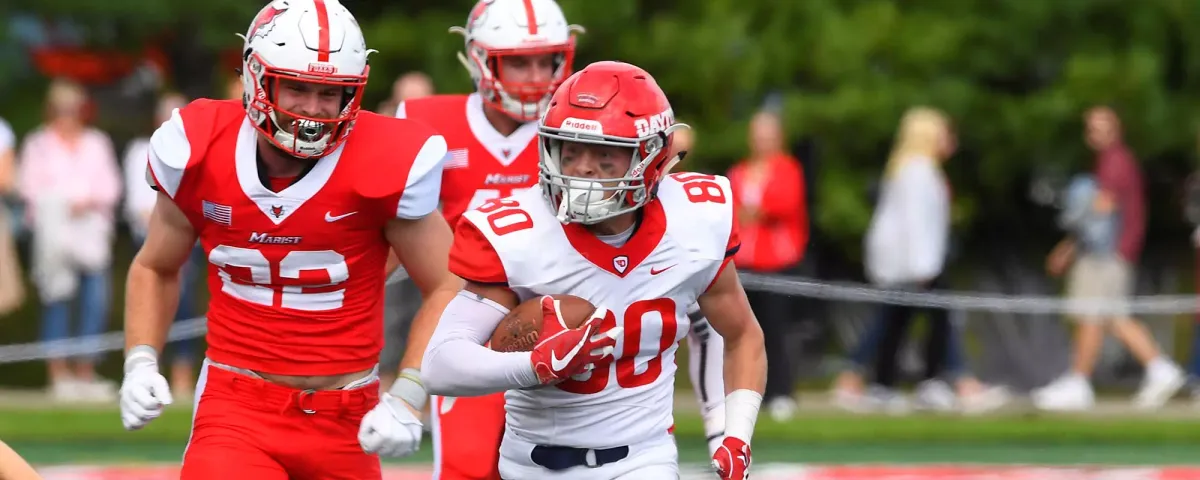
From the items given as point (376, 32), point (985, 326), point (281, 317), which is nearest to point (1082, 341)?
point (985, 326)

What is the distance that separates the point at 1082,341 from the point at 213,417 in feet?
23.5

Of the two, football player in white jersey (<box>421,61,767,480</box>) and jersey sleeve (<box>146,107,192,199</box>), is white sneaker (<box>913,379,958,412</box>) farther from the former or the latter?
jersey sleeve (<box>146,107,192,199</box>)

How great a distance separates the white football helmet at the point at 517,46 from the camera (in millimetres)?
6496

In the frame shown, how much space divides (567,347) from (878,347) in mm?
6835

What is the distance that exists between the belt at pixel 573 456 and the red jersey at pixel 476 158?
5.27 feet

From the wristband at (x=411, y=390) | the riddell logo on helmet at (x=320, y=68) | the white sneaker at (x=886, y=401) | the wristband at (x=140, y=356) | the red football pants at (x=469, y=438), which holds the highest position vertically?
the riddell logo on helmet at (x=320, y=68)

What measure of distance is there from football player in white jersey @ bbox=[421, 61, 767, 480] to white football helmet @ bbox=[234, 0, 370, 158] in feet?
1.56

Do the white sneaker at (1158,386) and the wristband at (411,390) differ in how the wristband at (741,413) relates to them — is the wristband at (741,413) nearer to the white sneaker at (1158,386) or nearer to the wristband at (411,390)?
the wristband at (411,390)

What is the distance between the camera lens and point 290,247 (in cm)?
506

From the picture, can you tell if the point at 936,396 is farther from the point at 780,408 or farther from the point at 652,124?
the point at 652,124

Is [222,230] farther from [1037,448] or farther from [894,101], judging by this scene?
[894,101]

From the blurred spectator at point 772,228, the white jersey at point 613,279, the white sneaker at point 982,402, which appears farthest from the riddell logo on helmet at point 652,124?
the white sneaker at point 982,402

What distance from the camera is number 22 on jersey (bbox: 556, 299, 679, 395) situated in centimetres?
478

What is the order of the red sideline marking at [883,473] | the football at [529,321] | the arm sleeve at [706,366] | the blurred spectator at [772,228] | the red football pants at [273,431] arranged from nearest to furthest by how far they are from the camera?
the football at [529,321] < the red football pants at [273,431] < the arm sleeve at [706,366] < the red sideline marking at [883,473] < the blurred spectator at [772,228]
